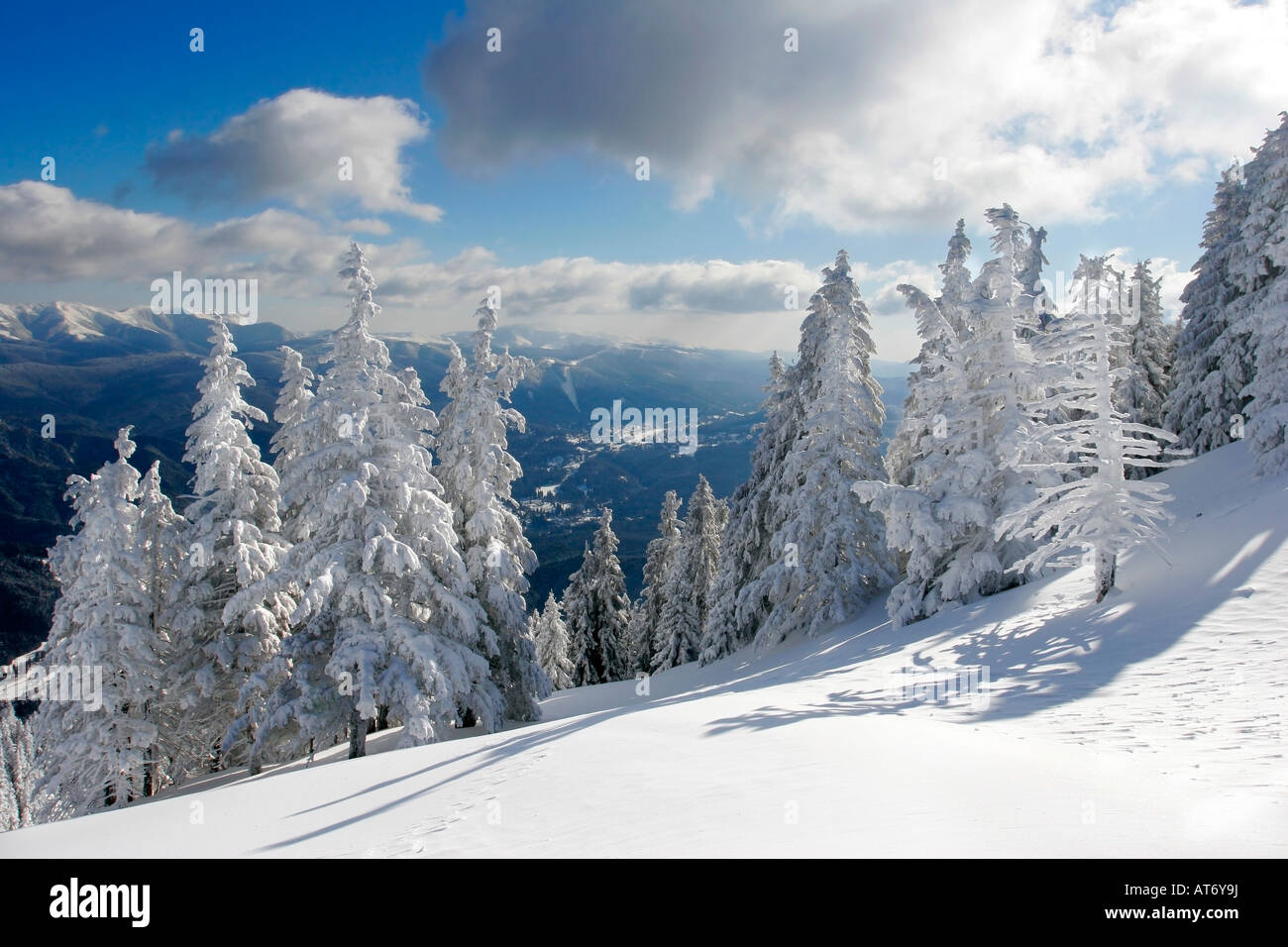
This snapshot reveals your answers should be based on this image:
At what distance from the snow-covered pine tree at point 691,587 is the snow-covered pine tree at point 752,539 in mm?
7461

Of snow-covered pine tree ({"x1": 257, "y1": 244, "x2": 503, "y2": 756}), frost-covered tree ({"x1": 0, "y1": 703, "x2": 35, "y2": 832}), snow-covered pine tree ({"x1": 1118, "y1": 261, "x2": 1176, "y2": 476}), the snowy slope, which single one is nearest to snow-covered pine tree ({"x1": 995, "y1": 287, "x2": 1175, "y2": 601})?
the snowy slope

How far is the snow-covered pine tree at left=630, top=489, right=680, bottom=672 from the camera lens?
41453mm

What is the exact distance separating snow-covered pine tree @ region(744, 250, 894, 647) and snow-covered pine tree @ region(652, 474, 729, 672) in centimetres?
1094

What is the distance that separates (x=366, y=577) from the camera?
643 inches

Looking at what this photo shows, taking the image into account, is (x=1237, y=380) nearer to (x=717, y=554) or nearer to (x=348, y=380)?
(x=717, y=554)

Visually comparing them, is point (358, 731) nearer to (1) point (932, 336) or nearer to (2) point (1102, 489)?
(2) point (1102, 489)

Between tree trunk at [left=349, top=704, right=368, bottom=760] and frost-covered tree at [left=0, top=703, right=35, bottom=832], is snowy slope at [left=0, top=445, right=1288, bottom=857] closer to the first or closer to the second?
tree trunk at [left=349, top=704, right=368, bottom=760]

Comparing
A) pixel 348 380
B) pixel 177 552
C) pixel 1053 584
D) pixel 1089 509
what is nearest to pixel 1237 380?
pixel 1053 584

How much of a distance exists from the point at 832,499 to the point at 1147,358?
27461mm

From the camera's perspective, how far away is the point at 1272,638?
10.1m

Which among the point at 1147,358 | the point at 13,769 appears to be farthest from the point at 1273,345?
the point at 13,769

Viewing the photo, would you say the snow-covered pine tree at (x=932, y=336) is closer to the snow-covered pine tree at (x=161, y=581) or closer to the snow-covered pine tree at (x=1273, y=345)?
the snow-covered pine tree at (x=1273, y=345)

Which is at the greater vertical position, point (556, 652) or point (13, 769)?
point (556, 652)
